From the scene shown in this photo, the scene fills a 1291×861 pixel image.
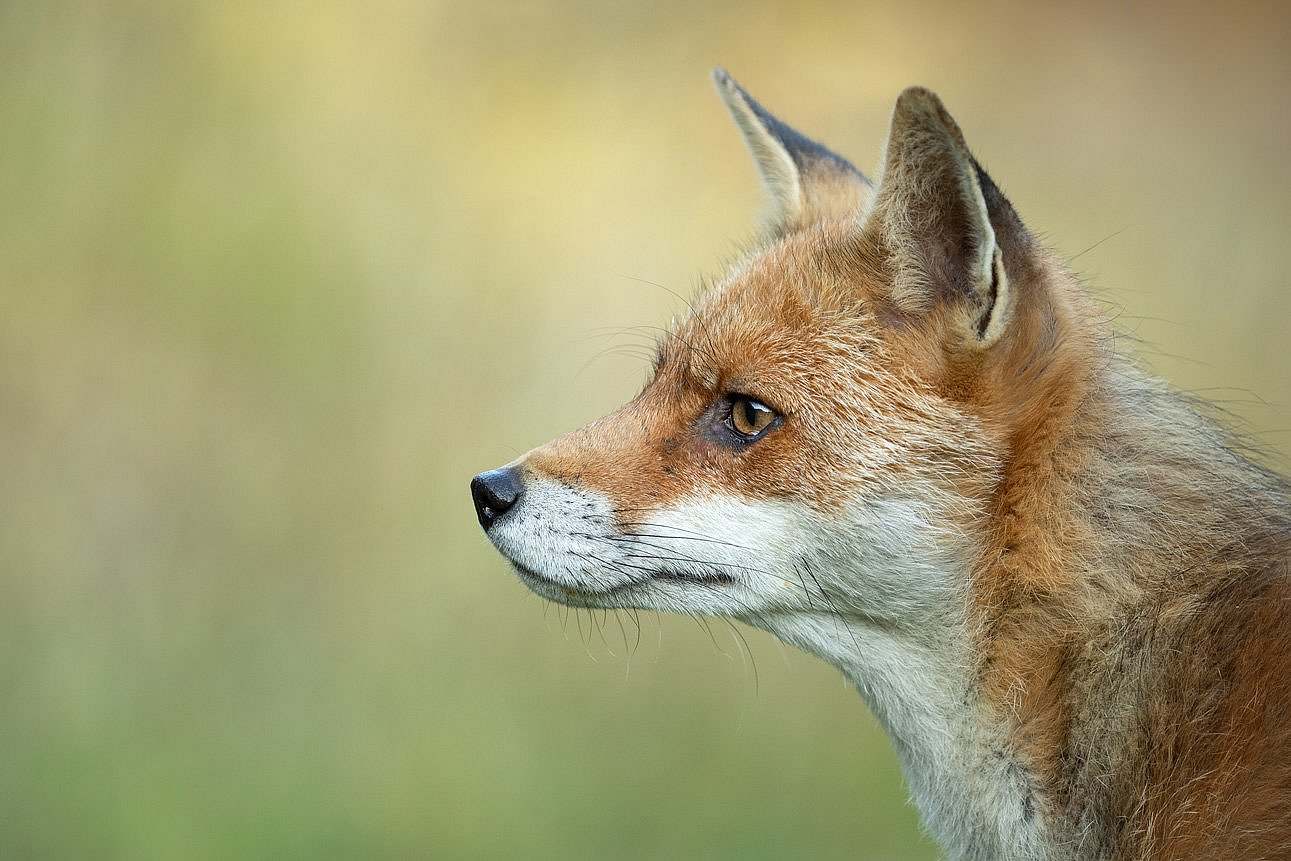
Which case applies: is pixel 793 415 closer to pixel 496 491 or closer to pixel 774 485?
pixel 774 485


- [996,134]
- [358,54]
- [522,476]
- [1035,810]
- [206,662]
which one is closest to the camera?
[1035,810]

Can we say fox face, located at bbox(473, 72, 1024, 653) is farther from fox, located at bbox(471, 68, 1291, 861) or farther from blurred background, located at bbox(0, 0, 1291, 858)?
blurred background, located at bbox(0, 0, 1291, 858)

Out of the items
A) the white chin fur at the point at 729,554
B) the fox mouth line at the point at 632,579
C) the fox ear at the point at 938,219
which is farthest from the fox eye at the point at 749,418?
the fox ear at the point at 938,219

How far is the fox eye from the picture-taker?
456 cm

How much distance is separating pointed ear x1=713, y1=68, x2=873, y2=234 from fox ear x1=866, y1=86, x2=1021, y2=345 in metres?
1.21

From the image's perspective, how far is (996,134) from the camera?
11023mm

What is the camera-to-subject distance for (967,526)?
4.33 meters

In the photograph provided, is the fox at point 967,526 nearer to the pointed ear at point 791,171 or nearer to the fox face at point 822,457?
the fox face at point 822,457

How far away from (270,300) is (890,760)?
621cm

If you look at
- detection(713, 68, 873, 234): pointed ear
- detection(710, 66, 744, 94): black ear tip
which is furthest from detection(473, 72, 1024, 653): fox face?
detection(710, 66, 744, 94): black ear tip

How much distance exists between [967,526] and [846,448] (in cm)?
51

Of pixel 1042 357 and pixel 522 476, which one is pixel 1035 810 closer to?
pixel 1042 357

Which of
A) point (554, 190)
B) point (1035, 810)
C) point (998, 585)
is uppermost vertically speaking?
point (554, 190)

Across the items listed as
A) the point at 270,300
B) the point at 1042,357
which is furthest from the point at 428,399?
the point at 1042,357
